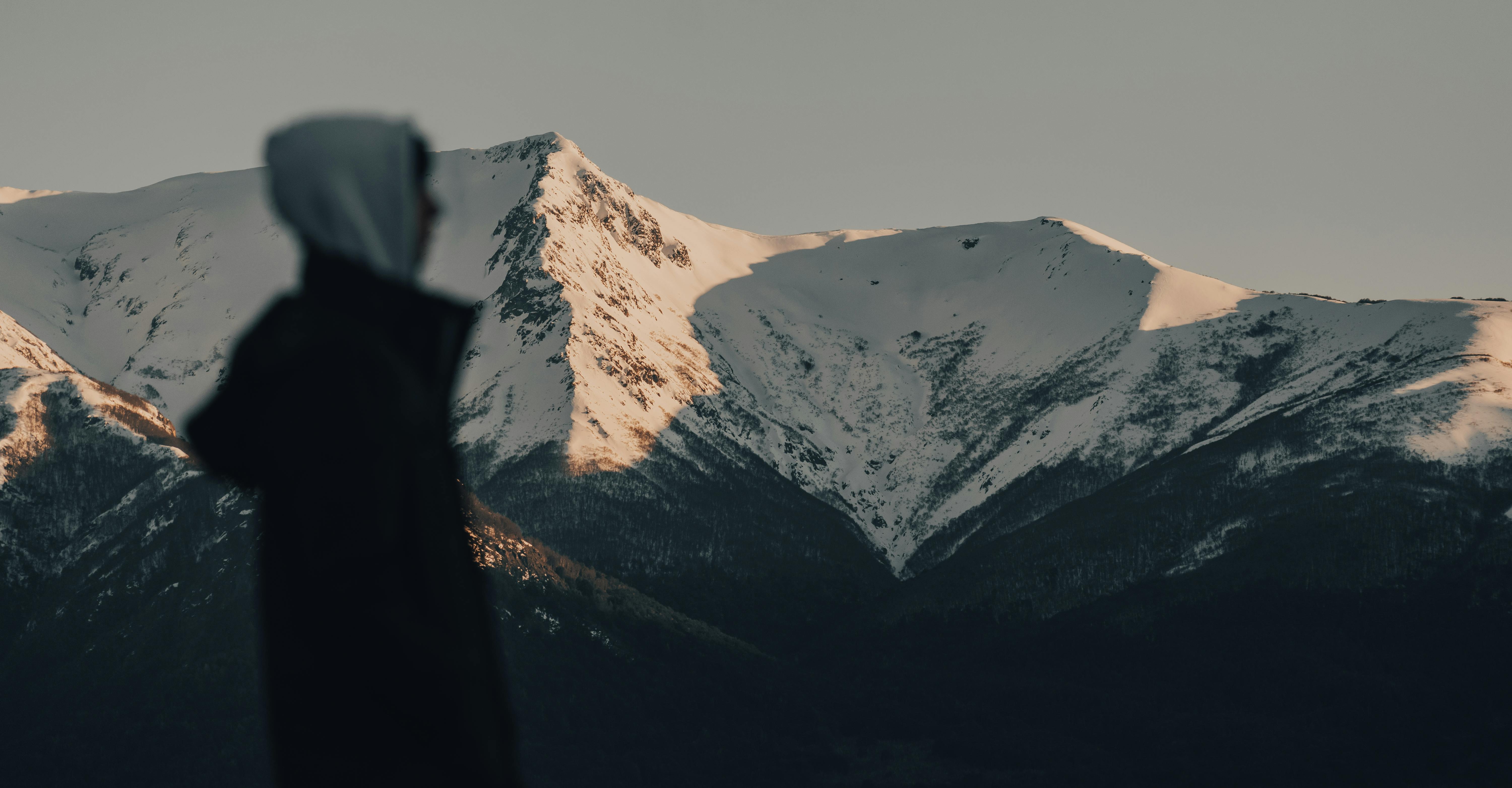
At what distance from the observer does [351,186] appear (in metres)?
3.28

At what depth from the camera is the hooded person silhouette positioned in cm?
331

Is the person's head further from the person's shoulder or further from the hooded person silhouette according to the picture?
the person's shoulder

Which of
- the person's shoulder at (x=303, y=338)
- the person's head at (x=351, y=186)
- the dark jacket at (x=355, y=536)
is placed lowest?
the dark jacket at (x=355, y=536)

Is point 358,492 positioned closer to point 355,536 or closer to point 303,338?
point 355,536

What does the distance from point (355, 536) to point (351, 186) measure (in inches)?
32.1

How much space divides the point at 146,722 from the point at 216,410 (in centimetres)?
21476

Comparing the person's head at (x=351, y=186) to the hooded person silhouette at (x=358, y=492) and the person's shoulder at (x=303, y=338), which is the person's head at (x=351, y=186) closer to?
the hooded person silhouette at (x=358, y=492)

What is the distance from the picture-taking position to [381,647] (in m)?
3.39

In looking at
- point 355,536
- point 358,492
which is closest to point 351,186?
point 358,492

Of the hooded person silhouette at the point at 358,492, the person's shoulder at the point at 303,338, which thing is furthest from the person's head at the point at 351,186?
the person's shoulder at the point at 303,338

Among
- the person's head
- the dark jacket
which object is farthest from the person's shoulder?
the person's head

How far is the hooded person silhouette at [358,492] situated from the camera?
3309 mm

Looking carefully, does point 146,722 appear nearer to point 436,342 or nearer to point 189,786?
point 189,786

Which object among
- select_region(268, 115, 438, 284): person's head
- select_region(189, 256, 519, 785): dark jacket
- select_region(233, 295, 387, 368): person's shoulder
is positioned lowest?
select_region(189, 256, 519, 785): dark jacket
